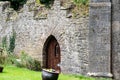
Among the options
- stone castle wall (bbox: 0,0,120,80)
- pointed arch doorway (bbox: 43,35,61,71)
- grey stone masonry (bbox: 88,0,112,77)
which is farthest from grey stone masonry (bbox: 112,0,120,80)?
pointed arch doorway (bbox: 43,35,61,71)

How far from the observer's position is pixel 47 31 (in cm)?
2050

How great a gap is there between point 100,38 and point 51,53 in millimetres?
4272

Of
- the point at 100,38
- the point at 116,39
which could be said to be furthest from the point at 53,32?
the point at 116,39

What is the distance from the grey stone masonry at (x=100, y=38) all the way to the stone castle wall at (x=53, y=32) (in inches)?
21.7

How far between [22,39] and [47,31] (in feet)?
8.43

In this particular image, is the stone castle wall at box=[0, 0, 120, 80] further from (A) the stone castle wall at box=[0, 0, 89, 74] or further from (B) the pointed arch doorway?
(B) the pointed arch doorway

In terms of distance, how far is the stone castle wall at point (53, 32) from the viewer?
18.2 meters

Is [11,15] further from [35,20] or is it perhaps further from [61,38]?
[61,38]

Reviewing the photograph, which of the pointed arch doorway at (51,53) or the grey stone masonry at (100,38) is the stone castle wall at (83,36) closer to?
the grey stone masonry at (100,38)

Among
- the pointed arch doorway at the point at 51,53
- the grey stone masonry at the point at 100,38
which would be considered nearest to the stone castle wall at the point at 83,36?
the grey stone masonry at the point at 100,38

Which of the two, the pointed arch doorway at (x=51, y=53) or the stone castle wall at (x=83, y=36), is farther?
→ the pointed arch doorway at (x=51, y=53)

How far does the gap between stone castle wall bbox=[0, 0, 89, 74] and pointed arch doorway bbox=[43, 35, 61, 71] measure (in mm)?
234

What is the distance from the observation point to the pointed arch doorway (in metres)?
20.3

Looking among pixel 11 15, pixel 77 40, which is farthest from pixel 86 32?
pixel 11 15
